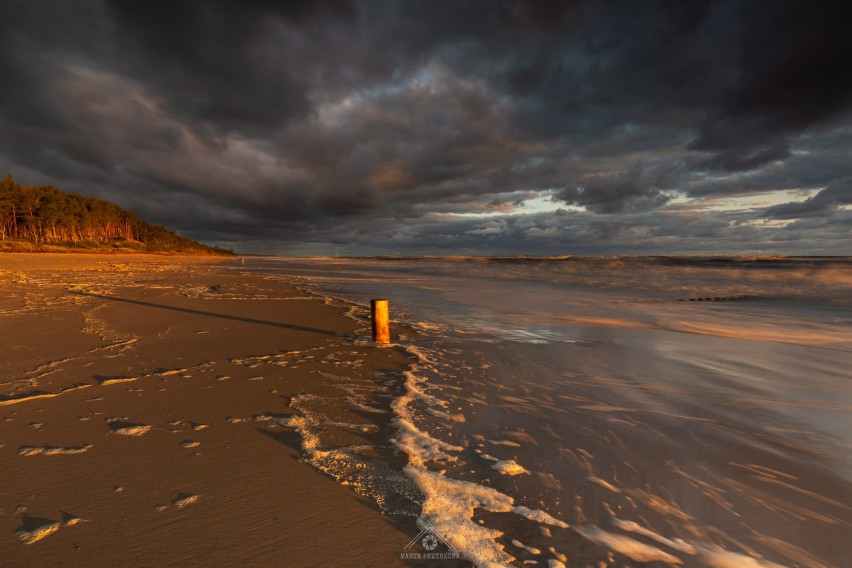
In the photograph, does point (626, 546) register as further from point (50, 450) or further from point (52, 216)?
point (52, 216)

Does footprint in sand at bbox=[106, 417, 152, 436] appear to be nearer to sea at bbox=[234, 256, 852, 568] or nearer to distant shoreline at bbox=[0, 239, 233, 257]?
sea at bbox=[234, 256, 852, 568]

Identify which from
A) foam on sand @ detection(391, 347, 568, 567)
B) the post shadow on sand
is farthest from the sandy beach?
the post shadow on sand

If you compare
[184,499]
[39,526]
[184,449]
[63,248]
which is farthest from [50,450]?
[63,248]

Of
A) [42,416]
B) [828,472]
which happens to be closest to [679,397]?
[828,472]

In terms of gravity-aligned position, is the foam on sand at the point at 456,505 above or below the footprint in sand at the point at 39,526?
below

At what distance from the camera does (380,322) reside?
8336 millimetres

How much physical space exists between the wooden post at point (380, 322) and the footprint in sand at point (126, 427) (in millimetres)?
4750

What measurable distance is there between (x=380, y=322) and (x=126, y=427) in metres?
4.93

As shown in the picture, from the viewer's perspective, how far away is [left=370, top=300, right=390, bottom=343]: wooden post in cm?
827

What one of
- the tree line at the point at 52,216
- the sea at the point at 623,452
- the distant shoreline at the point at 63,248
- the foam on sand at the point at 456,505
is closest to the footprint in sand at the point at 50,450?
the sea at the point at 623,452

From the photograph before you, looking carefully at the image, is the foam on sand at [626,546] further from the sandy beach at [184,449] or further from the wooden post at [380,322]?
the wooden post at [380,322]

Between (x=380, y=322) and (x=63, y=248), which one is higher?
(x=63, y=248)

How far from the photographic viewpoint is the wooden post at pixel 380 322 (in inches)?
326

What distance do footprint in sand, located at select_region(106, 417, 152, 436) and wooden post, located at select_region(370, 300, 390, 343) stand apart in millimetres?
4750
